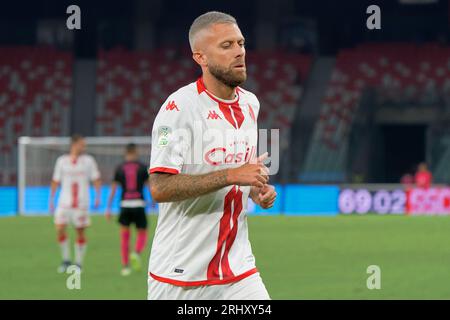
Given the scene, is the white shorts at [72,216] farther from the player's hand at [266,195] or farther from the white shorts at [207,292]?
the player's hand at [266,195]

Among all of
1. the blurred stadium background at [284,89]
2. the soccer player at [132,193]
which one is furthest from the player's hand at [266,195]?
the blurred stadium background at [284,89]

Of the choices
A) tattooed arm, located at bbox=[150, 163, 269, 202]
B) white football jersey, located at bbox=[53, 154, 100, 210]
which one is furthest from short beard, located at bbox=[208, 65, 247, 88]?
white football jersey, located at bbox=[53, 154, 100, 210]

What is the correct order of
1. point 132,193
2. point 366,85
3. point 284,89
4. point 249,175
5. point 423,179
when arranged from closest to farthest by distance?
1. point 249,175
2. point 132,193
3. point 423,179
4. point 366,85
5. point 284,89

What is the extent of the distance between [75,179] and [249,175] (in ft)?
35.0

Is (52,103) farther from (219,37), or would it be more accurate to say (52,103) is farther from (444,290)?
(219,37)

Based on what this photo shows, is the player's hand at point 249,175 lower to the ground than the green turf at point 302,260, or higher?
higher

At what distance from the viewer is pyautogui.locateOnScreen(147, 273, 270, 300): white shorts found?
4875mm

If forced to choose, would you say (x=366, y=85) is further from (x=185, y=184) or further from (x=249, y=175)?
(x=249, y=175)

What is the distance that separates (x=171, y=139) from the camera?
4.69 m

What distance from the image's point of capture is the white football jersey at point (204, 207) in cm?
479

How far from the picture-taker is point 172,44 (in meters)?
37.8

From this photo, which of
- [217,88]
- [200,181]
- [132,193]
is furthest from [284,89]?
[200,181]

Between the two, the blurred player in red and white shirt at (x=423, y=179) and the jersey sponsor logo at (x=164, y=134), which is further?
the blurred player in red and white shirt at (x=423, y=179)

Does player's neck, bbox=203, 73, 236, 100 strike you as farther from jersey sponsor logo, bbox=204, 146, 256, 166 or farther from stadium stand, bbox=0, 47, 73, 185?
stadium stand, bbox=0, 47, 73, 185
